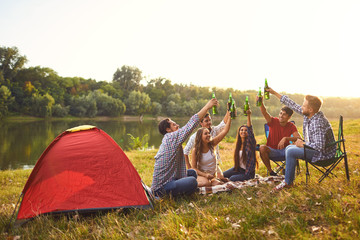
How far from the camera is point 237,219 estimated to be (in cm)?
311

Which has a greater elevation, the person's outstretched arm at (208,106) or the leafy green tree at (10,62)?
the leafy green tree at (10,62)

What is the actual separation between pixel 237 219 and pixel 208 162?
2136mm

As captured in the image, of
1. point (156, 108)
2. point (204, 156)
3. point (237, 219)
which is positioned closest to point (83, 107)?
point (156, 108)

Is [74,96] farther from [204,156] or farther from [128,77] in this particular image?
[204,156]

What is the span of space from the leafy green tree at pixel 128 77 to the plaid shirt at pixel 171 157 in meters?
81.5

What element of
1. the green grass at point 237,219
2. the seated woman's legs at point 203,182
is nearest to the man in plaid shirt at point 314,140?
the green grass at point 237,219

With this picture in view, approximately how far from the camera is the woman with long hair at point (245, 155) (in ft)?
17.1

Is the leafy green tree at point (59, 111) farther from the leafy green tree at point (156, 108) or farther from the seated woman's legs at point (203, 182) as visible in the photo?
the seated woman's legs at point (203, 182)

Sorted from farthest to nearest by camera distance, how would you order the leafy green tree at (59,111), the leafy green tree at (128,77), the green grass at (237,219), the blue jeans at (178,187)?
1. the leafy green tree at (128,77)
2. the leafy green tree at (59,111)
3. the blue jeans at (178,187)
4. the green grass at (237,219)

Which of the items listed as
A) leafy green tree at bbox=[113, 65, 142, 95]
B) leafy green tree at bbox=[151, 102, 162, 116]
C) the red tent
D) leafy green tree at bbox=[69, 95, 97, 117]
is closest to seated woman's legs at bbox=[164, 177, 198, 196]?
the red tent

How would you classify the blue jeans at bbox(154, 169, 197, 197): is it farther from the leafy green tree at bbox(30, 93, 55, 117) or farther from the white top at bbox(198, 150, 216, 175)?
the leafy green tree at bbox(30, 93, 55, 117)

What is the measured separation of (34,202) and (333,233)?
4134 millimetres

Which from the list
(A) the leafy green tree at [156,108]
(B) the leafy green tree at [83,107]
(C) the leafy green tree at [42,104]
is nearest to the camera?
(C) the leafy green tree at [42,104]

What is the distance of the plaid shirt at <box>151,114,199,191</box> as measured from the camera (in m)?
3.97
